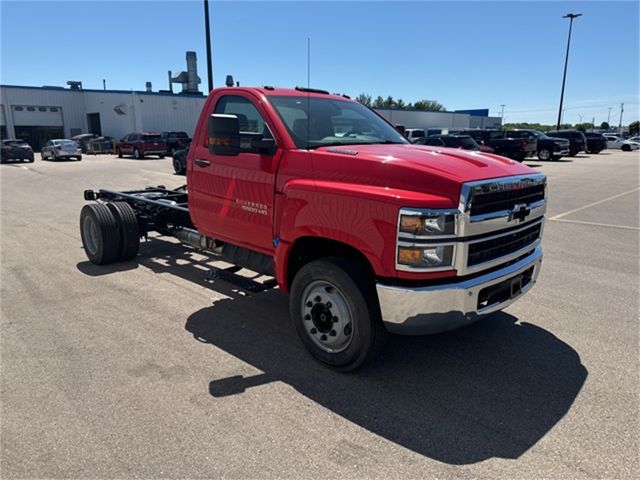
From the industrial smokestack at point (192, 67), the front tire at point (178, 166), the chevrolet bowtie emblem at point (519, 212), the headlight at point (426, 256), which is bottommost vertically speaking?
the front tire at point (178, 166)

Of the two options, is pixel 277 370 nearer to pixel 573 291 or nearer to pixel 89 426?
pixel 89 426

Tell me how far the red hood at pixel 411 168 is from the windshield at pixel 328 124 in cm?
32

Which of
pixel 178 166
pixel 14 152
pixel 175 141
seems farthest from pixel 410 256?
pixel 14 152

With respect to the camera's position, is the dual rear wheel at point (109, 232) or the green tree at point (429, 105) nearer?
the dual rear wheel at point (109, 232)

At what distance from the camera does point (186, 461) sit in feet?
9.09

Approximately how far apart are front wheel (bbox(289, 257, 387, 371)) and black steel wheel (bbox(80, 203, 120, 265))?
12.6 ft

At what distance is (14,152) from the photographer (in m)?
30.7

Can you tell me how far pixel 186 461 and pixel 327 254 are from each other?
1.81 meters

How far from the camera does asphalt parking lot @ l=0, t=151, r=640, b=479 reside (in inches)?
110

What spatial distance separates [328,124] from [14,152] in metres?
33.0

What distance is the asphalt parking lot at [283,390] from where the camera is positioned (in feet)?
9.14

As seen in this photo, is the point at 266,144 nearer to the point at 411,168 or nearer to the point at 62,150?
the point at 411,168

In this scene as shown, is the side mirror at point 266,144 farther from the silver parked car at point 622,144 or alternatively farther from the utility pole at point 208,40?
the silver parked car at point 622,144

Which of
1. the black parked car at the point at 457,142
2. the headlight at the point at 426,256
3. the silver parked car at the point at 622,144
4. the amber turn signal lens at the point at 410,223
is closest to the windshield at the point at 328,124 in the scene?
the amber turn signal lens at the point at 410,223
